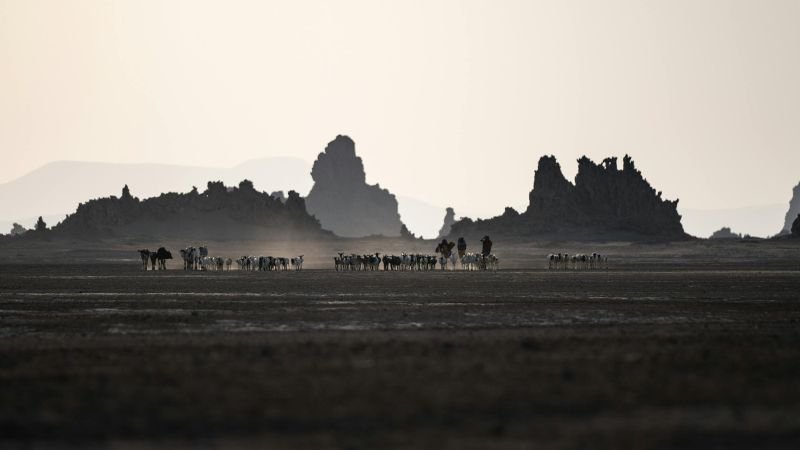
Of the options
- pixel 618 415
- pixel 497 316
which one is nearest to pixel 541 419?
pixel 618 415

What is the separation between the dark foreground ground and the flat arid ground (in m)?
0.04

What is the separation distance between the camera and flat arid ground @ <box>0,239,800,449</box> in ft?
43.0

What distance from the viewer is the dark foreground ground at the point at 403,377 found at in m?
13.1

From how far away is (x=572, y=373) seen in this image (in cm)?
1828

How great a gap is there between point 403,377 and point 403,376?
109mm

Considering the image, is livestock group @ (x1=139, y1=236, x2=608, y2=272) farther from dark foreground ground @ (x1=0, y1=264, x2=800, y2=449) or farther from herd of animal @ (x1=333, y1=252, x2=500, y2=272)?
dark foreground ground @ (x1=0, y1=264, x2=800, y2=449)

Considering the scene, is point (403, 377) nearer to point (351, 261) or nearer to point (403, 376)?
point (403, 376)

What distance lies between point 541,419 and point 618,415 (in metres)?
1.03

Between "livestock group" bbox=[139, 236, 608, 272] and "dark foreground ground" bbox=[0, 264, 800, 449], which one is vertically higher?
"livestock group" bbox=[139, 236, 608, 272]

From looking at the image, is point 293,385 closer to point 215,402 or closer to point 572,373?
point 215,402

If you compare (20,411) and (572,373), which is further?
(572,373)

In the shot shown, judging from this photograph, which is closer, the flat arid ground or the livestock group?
the flat arid ground

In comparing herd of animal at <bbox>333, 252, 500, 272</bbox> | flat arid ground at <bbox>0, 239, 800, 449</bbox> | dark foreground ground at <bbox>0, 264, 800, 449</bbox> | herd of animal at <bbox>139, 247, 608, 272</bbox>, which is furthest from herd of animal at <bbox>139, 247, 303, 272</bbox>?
dark foreground ground at <bbox>0, 264, 800, 449</bbox>

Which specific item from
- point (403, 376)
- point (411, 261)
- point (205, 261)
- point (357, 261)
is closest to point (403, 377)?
point (403, 376)
